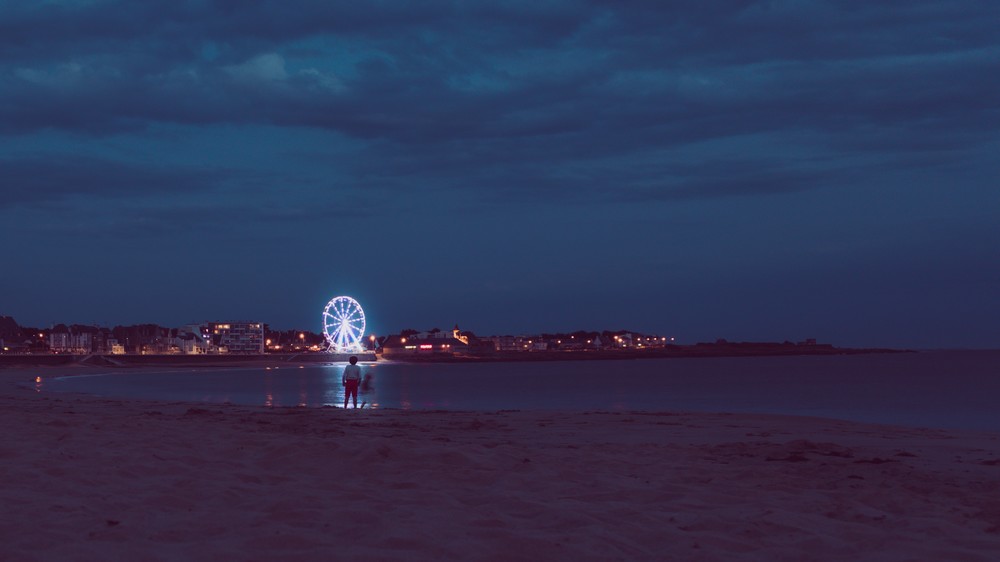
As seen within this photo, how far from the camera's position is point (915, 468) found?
11.4m

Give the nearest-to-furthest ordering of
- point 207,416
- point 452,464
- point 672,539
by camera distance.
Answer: point 672,539 → point 452,464 → point 207,416

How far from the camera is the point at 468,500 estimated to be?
7371mm

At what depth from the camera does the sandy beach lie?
5.61m

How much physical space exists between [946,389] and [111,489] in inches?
2327

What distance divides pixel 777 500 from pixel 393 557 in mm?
4138

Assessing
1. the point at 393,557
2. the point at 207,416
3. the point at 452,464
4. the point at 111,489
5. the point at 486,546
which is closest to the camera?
the point at 393,557

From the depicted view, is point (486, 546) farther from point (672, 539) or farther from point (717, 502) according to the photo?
point (717, 502)

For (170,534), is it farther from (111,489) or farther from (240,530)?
(111,489)

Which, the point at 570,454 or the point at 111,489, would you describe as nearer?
the point at 111,489

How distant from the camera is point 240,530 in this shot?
5914 millimetres

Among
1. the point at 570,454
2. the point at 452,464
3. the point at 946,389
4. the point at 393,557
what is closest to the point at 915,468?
the point at 570,454

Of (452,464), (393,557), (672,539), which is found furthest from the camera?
(452,464)

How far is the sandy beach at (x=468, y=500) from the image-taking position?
18.4 ft

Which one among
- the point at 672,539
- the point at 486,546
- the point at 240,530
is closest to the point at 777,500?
the point at 672,539
